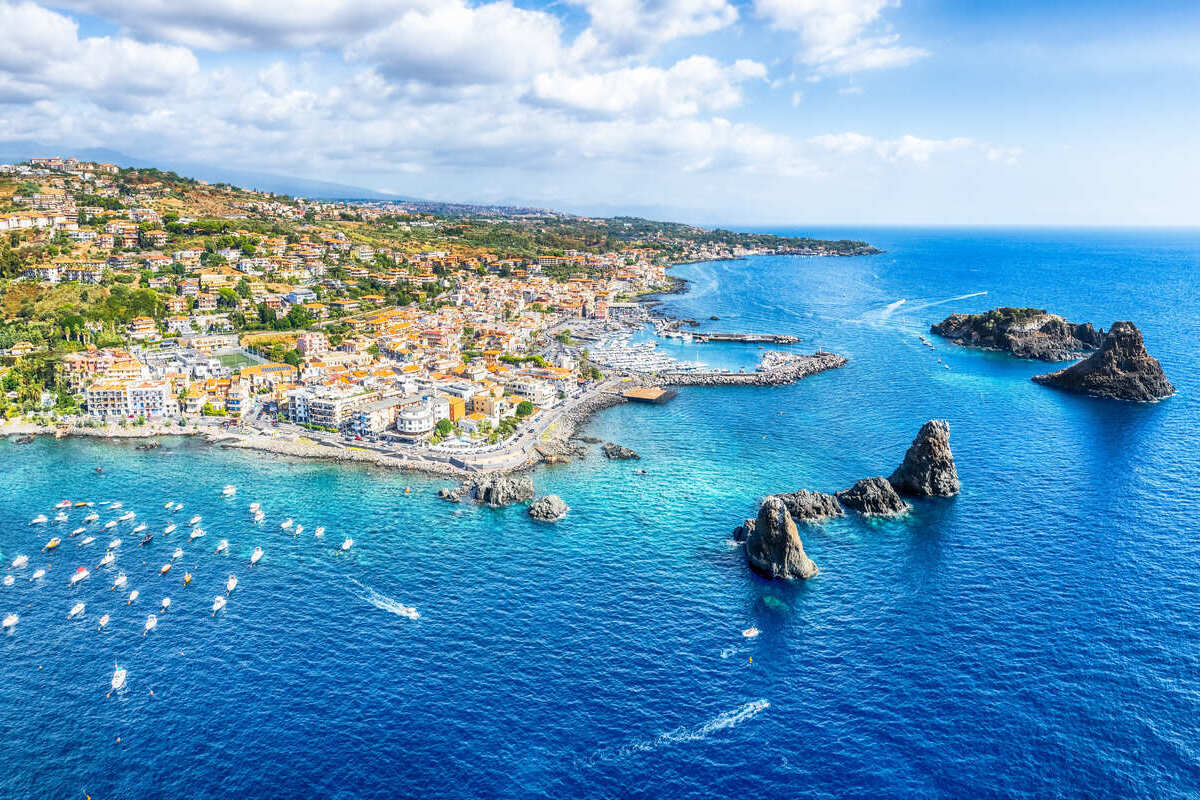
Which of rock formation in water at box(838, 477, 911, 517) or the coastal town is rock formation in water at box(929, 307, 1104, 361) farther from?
rock formation in water at box(838, 477, 911, 517)

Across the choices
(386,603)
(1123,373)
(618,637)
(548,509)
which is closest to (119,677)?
(386,603)

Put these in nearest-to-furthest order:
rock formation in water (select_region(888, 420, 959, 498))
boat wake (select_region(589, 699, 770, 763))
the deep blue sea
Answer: the deep blue sea < boat wake (select_region(589, 699, 770, 763)) < rock formation in water (select_region(888, 420, 959, 498))

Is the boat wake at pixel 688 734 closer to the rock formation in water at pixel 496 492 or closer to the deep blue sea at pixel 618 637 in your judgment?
the deep blue sea at pixel 618 637

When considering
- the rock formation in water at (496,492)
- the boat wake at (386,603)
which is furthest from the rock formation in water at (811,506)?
the boat wake at (386,603)

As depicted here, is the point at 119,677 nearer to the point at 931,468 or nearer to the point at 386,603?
the point at 386,603

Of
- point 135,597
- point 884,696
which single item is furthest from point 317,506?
point 884,696

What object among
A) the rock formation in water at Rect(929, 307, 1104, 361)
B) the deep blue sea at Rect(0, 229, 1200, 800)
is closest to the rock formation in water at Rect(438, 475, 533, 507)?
the deep blue sea at Rect(0, 229, 1200, 800)
